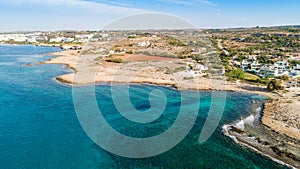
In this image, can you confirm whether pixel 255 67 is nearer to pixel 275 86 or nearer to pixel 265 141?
pixel 275 86

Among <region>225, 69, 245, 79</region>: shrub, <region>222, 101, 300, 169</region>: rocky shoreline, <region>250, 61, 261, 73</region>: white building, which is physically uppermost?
<region>250, 61, 261, 73</region>: white building

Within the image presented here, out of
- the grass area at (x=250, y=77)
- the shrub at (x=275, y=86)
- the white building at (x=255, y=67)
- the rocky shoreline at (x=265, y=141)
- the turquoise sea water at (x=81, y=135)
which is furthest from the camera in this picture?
the white building at (x=255, y=67)

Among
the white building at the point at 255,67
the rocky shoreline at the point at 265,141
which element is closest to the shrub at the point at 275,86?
the white building at the point at 255,67

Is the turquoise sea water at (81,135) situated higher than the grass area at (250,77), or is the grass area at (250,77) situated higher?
the grass area at (250,77)

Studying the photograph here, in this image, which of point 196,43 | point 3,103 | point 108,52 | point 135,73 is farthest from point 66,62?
point 196,43

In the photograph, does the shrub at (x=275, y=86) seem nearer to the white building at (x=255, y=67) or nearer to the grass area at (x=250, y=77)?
the grass area at (x=250, y=77)

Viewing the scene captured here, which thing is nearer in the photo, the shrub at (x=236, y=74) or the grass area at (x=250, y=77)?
the grass area at (x=250, y=77)

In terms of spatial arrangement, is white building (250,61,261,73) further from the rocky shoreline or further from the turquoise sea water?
the rocky shoreline

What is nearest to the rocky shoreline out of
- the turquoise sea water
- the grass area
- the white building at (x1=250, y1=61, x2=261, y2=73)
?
the turquoise sea water

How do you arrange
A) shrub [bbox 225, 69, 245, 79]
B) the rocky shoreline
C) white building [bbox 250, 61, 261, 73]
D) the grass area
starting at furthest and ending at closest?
white building [bbox 250, 61, 261, 73] → shrub [bbox 225, 69, 245, 79] → the grass area → the rocky shoreline
